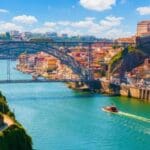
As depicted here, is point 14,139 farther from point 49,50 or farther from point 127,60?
point 127,60

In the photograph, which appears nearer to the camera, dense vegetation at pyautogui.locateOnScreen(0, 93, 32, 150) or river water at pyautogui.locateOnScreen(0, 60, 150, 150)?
dense vegetation at pyautogui.locateOnScreen(0, 93, 32, 150)

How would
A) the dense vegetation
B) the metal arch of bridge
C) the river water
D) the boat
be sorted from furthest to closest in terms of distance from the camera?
the metal arch of bridge < the boat < the river water < the dense vegetation

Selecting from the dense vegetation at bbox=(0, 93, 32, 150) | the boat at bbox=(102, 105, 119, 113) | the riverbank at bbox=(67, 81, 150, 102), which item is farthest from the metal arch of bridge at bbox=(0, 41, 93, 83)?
the dense vegetation at bbox=(0, 93, 32, 150)

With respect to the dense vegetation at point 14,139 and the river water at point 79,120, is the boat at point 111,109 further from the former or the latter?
the dense vegetation at point 14,139

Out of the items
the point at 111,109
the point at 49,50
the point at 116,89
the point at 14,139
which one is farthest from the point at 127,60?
the point at 14,139

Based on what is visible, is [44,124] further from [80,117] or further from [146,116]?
[146,116]

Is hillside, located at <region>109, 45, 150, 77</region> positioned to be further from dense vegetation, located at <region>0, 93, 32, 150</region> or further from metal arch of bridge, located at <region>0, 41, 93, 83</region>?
dense vegetation, located at <region>0, 93, 32, 150</region>

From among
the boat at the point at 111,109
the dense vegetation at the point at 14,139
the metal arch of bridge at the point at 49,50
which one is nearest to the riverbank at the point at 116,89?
the metal arch of bridge at the point at 49,50

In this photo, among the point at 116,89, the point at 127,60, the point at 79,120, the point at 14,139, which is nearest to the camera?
the point at 14,139

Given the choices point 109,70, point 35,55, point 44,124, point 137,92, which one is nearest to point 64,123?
point 44,124
